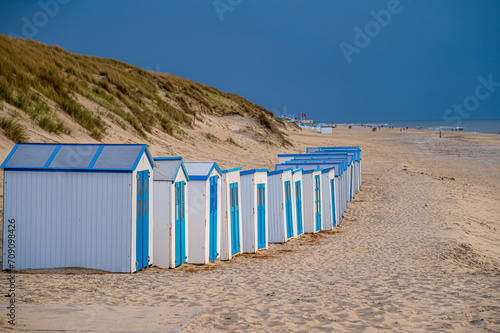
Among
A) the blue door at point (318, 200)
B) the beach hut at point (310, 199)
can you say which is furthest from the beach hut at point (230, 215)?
the blue door at point (318, 200)

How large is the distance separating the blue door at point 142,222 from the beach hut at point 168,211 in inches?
9.7

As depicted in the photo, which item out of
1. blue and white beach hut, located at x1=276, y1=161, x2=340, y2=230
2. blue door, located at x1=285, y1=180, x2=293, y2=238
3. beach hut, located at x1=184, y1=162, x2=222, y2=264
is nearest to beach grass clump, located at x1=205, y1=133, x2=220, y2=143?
blue and white beach hut, located at x1=276, y1=161, x2=340, y2=230

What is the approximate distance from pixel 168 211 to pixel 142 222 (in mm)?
528

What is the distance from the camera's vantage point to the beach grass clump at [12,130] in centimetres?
1345

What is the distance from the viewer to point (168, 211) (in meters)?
8.31

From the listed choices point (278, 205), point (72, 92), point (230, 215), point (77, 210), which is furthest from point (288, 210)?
point (72, 92)

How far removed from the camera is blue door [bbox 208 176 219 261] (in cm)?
930

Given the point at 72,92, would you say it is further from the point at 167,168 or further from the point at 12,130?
the point at 167,168

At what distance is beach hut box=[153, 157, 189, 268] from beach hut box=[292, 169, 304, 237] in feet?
15.3

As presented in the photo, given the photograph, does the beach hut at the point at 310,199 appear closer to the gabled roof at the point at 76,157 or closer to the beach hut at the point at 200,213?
the beach hut at the point at 200,213

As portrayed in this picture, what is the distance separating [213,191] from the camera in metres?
9.36

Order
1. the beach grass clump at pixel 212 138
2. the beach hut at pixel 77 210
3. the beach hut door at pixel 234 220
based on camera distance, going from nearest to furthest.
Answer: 1. the beach hut at pixel 77 210
2. the beach hut door at pixel 234 220
3. the beach grass clump at pixel 212 138

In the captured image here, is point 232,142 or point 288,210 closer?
point 288,210

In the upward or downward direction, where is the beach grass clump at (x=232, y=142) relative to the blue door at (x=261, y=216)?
upward
